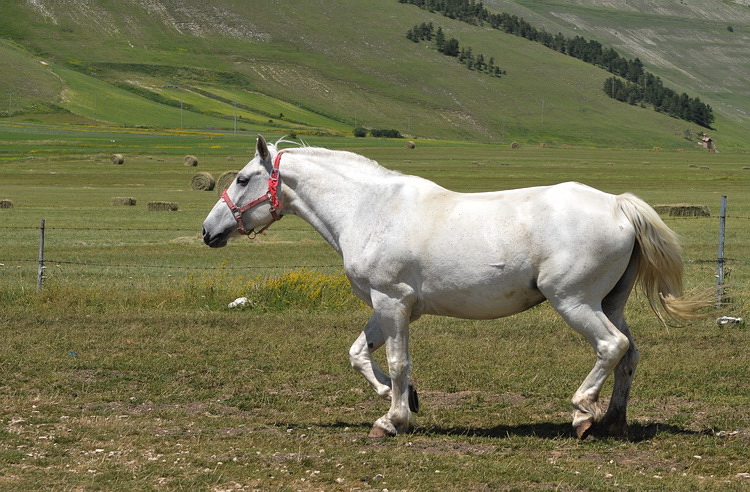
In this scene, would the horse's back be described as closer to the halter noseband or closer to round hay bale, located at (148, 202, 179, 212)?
A: the halter noseband

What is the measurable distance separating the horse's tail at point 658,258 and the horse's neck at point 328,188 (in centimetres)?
229

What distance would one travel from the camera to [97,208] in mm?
39844

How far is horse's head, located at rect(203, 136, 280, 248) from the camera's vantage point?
9266 mm

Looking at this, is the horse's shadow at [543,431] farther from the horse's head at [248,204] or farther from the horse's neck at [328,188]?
the horse's head at [248,204]

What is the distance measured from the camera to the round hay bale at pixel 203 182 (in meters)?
51.3

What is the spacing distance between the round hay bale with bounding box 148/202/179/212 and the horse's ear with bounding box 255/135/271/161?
30.1m

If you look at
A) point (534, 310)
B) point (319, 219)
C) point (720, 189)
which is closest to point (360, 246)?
point (319, 219)

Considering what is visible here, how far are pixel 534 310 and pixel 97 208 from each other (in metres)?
28.1

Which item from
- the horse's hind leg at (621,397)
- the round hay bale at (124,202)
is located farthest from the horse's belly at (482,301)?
the round hay bale at (124,202)

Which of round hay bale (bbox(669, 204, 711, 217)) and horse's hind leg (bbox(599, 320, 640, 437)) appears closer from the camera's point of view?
horse's hind leg (bbox(599, 320, 640, 437))

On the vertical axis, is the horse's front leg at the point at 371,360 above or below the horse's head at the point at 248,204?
below

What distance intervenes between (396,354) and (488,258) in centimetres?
115

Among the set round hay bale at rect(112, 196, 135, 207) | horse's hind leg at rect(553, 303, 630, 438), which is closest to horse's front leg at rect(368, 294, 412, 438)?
horse's hind leg at rect(553, 303, 630, 438)

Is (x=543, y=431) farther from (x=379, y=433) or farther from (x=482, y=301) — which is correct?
(x=379, y=433)
